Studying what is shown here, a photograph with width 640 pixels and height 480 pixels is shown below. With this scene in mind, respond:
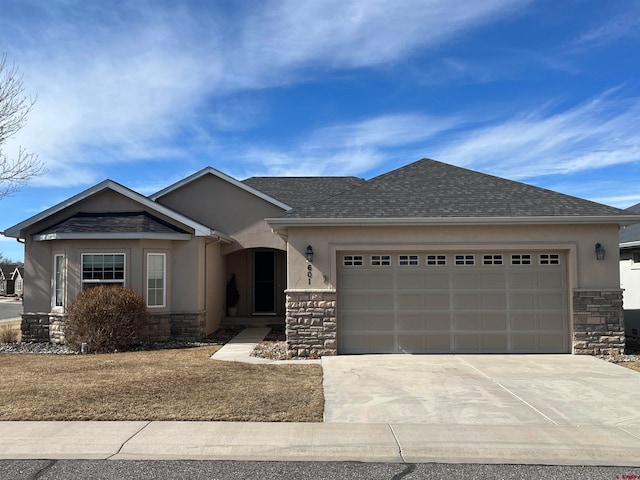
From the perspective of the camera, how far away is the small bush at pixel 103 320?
42.6 ft

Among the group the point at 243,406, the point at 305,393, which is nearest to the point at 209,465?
the point at 243,406

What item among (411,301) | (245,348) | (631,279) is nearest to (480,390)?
(411,301)

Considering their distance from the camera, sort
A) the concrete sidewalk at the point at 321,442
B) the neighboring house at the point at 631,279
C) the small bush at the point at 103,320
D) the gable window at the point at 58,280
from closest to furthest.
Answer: the concrete sidewalk at the point at 321,442, the small bush at the point at 103,320, the gable window at the point at 58,280, the neighboring house at the point at 631,279

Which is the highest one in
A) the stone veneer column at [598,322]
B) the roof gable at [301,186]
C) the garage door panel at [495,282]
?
the roof gable at [301,186]

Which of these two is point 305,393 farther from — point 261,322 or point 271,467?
point 261,322

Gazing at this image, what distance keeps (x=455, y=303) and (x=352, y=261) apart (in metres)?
2.49

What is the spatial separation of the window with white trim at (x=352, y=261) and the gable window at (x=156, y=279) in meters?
5.34

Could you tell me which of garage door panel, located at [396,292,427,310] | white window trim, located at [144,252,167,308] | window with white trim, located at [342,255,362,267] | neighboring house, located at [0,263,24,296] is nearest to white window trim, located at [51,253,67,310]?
white window trim, located at [144,252,167,308]

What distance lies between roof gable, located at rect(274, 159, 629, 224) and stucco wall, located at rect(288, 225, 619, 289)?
337mm

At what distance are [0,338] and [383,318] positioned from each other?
36.3 ft

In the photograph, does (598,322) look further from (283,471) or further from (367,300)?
(283,471)

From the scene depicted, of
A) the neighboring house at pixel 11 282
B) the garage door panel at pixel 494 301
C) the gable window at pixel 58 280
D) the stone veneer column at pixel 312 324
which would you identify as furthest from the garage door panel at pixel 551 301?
the neighboring house at pixel 11 282

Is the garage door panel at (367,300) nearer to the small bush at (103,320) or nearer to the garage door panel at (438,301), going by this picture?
the garage door panel at (438,301)

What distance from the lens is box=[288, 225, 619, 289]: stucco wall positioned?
12047 mm
